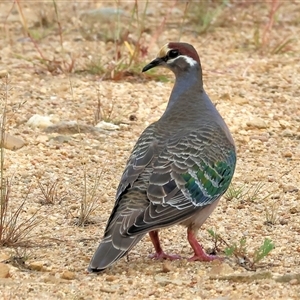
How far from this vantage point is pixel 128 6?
1207 cm

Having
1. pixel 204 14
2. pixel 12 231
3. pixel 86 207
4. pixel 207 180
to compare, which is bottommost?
pixel 204 14

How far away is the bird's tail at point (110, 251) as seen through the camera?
5145 millimetres

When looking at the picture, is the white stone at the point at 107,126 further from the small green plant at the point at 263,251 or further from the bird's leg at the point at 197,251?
the small green plant at the point at 263,251

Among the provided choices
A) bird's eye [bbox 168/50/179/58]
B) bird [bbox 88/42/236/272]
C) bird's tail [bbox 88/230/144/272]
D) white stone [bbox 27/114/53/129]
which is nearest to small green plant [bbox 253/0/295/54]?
white stone [bbox 27/114/53/129]

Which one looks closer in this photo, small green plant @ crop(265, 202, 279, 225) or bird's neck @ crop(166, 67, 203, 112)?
small green plant @ crop(265, 202, 279, 225)

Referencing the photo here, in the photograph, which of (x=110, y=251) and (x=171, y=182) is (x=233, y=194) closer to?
(x=171, y=182)

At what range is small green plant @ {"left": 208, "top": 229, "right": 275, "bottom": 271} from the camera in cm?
532

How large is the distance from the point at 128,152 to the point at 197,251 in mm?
2291

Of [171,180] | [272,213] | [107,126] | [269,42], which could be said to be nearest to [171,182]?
[171,180]

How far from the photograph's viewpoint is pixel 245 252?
18.2ft

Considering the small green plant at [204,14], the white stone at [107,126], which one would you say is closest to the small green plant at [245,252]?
the white stone at [107,126]

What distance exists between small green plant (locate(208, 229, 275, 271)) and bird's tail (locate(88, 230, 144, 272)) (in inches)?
23.4

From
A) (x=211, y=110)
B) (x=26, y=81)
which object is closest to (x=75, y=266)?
(x=211, y=110)

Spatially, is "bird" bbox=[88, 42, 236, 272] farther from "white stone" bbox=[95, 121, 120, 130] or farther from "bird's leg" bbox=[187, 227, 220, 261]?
"white stone" bbox=[95, 121, 120, 130]
